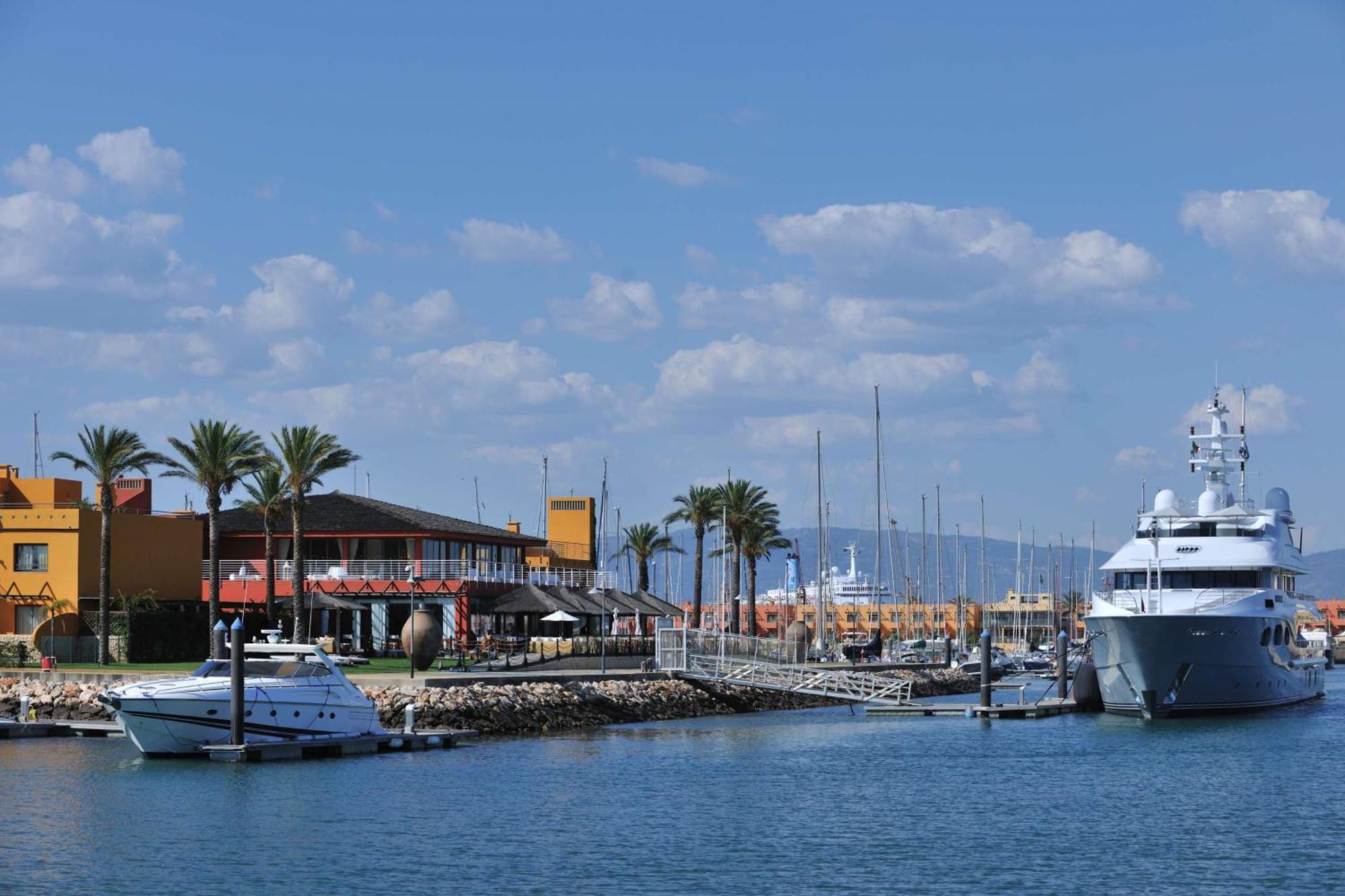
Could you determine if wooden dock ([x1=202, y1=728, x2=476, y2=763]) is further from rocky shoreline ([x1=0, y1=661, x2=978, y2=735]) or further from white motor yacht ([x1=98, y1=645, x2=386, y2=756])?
rocky shoreline ([x1=0, y1=661, x2=978, y2=735])

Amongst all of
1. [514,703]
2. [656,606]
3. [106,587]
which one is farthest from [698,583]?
[514,703]

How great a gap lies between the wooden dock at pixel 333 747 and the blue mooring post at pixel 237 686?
356 mm

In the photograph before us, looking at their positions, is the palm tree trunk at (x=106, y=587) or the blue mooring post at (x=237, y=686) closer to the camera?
the blue mooring post at (x=237, y=686)

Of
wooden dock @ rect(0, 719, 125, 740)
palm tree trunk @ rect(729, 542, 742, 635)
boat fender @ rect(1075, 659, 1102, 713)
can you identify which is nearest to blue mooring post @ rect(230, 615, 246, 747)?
wooden dock @ rect(0, 719, 125, 740)

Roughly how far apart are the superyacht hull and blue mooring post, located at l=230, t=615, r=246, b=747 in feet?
98.0

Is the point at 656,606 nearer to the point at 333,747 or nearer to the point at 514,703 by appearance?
the point at 514,703

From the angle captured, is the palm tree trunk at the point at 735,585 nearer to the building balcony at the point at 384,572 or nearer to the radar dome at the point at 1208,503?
the building balcony at the point at 384,572

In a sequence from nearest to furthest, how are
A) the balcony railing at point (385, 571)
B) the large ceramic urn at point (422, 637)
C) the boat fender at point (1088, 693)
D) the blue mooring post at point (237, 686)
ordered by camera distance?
the blue mooring post at point (237, 686) → the large ceramic urn at point (422, 637) → the boat fender at point (1088, 693) → the balcony railing at point (385, 571)

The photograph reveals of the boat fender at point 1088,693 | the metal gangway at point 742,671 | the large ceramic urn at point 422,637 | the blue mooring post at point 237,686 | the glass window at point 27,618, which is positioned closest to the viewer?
the blue mooring post at point 237,686

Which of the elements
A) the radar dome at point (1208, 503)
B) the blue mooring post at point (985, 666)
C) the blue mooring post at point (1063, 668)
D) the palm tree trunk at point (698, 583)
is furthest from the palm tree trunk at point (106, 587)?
the radar dome at point (1208, 503)

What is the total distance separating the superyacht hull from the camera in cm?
5828

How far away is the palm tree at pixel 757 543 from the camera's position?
9812cm

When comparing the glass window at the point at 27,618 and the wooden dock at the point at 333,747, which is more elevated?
the glass window at the point at 27,618

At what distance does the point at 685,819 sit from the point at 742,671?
93.1 ft
